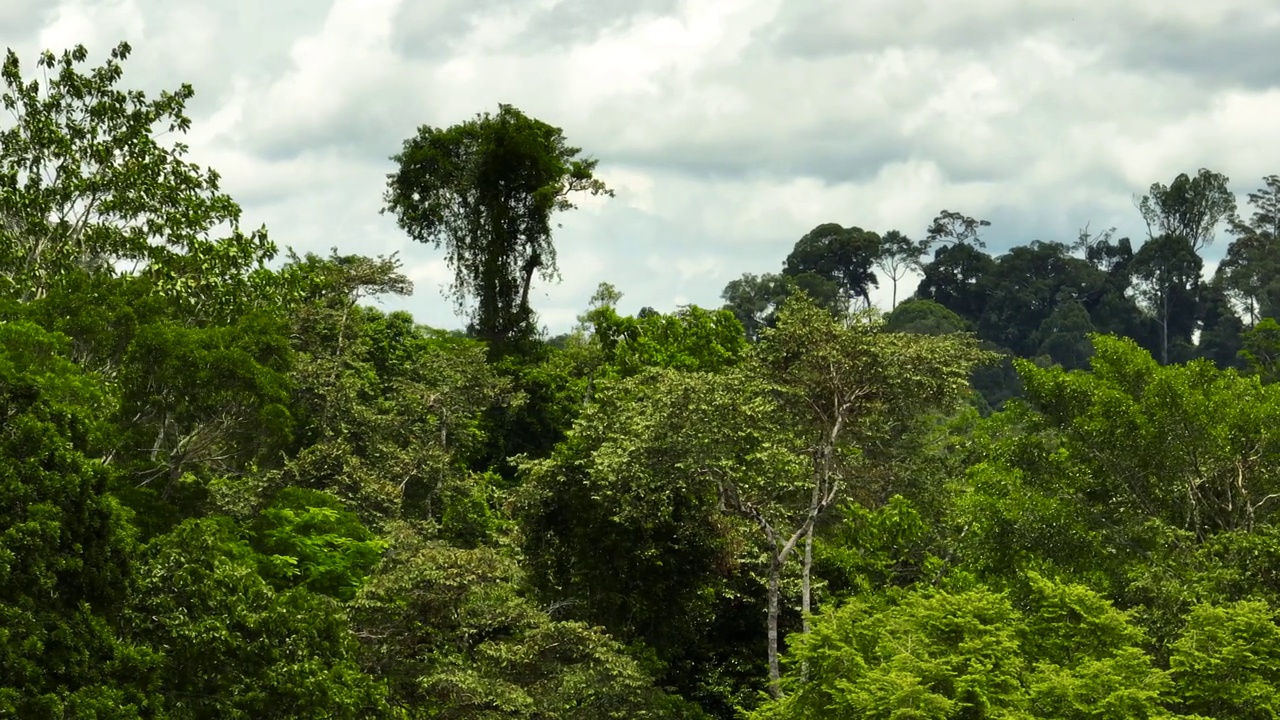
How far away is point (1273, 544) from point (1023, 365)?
4704 mm

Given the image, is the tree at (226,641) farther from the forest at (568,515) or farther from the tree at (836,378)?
the tree at (836,378)

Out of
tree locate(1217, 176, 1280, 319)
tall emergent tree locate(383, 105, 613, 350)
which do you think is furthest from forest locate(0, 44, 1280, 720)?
tree locate(1217, 176, 1280, 319)

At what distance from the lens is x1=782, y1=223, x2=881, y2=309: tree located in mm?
95812

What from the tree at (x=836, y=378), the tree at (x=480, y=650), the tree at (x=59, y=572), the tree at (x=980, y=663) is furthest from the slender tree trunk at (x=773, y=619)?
the tree at (x=59, y=572)

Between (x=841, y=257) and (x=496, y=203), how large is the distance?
55288mm

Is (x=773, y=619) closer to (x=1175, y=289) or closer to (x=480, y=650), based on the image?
(x=480, y=650)

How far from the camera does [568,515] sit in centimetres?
2412

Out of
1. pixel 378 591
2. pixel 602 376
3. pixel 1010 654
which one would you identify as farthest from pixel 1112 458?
pixel 602 376

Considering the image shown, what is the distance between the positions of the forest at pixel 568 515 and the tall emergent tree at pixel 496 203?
29.4 feet

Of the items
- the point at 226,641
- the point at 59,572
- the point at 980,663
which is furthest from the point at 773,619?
the point at 59,572

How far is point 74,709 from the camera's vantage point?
40.1 ft

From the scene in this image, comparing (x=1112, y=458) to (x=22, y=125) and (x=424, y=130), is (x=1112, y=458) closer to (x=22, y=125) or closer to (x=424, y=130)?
(x=22, y=125)

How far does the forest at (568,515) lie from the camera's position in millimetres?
13969

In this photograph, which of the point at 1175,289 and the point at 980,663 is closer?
the point at 980,663
